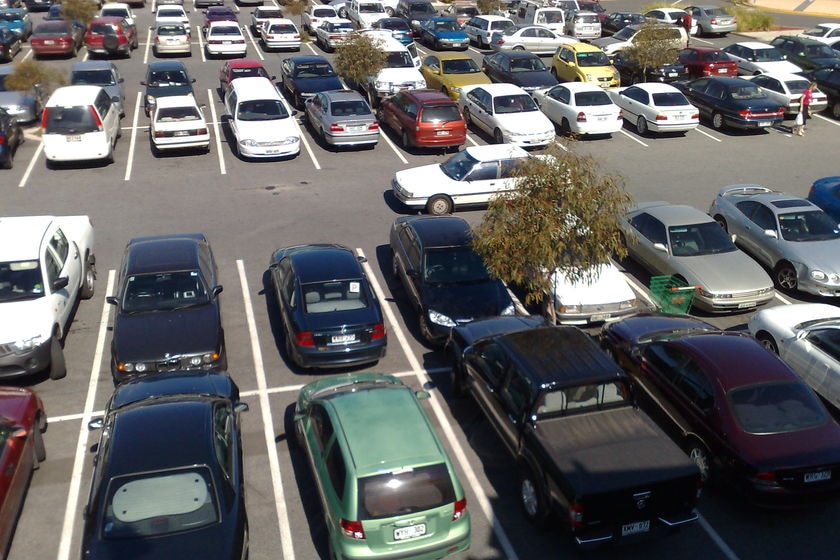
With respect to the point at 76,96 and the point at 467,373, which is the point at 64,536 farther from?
the point at 76,96

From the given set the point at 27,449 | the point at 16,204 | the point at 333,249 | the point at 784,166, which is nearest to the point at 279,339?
the point at 333,249

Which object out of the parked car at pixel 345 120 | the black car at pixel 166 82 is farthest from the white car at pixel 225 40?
the parked car at pixel 345 120

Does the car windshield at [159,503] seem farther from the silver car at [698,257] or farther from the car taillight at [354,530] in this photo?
the silver car at [698,257]

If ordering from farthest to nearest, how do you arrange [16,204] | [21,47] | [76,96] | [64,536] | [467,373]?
[21,47] → [76,96] → [16,204] → [467,373] → [64,536]

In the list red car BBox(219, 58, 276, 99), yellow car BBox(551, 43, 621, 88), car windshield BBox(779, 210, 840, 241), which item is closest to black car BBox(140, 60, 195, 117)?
red car BBox(219, 58, 276, 99)

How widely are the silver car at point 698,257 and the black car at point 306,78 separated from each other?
12774mm

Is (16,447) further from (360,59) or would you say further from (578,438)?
(360,59)

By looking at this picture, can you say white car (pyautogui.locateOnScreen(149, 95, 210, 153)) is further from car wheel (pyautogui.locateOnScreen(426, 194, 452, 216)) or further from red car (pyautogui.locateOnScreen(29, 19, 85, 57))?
red car (pyautogui.locateOnScreen(29, 19, 85, 57))

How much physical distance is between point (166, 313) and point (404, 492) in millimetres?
5780

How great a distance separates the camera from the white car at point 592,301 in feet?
45.5

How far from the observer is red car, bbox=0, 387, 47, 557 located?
8695 mm

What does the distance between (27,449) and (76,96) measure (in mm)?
14578

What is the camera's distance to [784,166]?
73.9 ft

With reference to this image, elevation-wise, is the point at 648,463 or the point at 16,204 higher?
the point at 648,463
